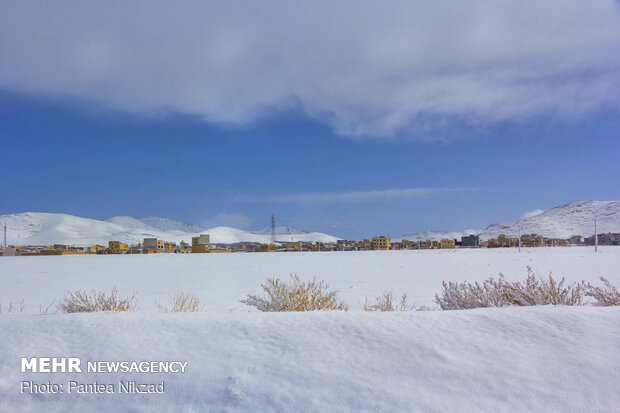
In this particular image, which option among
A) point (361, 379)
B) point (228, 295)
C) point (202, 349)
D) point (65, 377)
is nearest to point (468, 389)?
point (361, 379)

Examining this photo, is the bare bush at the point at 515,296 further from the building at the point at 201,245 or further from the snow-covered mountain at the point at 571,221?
the snow-covered mountain at the point at 571,221

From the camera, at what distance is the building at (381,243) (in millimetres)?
42812

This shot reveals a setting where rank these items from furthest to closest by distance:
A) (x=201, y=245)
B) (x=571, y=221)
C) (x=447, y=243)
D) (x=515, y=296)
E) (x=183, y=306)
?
(x=571, y=221) → (x=447, y=243) → (x=201, y=245) → (x=183, y=306) → (x=515, y=296)

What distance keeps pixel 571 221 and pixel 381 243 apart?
103 ft

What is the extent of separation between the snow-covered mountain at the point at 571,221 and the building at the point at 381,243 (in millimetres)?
17207

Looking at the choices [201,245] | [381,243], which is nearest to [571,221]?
[381,243]

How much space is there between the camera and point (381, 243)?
4378cm

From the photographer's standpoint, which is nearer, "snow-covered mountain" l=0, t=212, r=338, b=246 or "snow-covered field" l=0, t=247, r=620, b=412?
"snow-covered field" l=0, t=247, r=620, b=412

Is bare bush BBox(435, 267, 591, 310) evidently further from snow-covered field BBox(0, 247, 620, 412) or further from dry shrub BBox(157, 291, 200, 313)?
dry shrub BBox(157, 291, 200, 313)

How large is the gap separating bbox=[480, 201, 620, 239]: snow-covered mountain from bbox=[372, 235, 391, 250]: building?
17.2 meters

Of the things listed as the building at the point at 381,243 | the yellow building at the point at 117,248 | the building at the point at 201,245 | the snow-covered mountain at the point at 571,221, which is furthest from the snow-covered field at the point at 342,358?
the snow-covered mountain at the point at 571,221

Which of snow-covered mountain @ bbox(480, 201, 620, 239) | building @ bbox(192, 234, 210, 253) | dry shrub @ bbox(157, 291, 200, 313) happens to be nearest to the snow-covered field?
dry shrub @ bbox(157, 291, 200, 313)

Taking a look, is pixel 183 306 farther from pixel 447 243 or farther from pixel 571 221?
pixel 571 221

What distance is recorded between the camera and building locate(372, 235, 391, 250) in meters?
42.8
